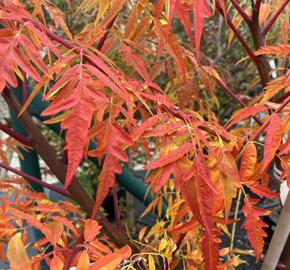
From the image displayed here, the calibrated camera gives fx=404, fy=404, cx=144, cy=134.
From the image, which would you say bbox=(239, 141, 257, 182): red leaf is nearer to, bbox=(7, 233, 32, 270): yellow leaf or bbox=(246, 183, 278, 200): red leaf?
bbox=(246, 183, 278, 200): red leaf

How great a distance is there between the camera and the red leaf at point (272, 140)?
37cm

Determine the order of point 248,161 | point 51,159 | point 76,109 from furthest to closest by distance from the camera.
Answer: point 51,159 → point 248,161 → point 76,109

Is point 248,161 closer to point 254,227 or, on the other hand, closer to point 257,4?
point 254,227

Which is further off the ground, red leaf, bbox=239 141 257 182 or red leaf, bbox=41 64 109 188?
red leaf, bbox=41 64 109 188

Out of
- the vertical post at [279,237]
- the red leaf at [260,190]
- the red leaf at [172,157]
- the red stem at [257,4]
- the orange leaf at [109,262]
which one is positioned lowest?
the vertical post at [279,237]

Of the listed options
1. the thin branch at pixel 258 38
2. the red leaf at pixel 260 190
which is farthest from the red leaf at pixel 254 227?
the thin branch at pixel 258 38

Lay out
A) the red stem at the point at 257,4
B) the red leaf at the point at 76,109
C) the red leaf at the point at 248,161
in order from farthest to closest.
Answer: the red stem at the point at 257,4
the red leaf at the point at 248,161
the red leaf at the point at 76,109

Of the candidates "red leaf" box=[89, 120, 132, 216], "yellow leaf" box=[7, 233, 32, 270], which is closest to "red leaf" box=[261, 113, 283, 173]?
"red leaf" box=[89, 120, 132, 216]

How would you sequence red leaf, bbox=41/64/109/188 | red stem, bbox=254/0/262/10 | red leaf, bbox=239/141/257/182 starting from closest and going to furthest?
1. red leaf, bbox=41/64/109/188
2. red leaf, bbox=239/141/257/182
3. red stem, bbox=254/0/262/10

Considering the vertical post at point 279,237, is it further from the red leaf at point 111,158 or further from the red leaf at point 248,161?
the red leaf at point 111,158

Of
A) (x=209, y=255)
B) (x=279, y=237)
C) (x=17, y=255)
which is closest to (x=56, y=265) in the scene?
(x=17, y=255)

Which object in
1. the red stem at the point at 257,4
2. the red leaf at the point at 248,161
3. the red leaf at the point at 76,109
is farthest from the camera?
the red stem at the point at 257,4

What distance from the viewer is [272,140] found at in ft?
1.24

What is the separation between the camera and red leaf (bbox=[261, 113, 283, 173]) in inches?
14.6
